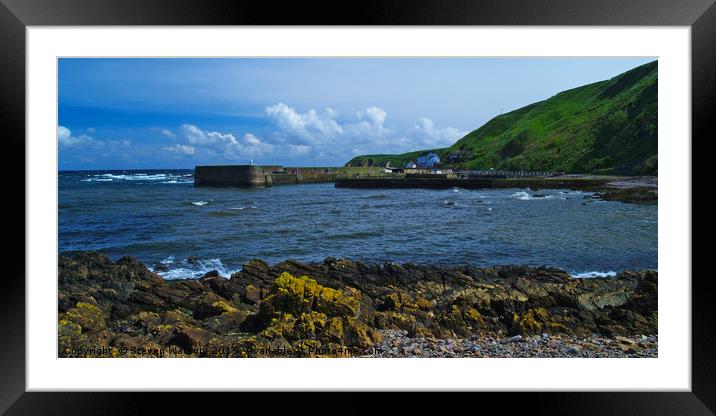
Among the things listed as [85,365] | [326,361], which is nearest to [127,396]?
[85,365]

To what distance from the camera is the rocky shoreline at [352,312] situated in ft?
12.0

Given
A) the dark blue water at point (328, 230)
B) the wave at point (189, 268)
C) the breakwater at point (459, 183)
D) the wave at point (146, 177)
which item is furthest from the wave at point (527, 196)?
the wave at point (146, 177)

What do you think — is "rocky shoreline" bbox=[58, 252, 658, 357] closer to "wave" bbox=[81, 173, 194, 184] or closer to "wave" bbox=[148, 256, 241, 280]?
"wave" bbox=[148, 256, 241, 280]

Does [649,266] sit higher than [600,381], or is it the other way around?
[649,266]

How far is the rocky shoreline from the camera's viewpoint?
3666 mm

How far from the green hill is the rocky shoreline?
5.44 feet

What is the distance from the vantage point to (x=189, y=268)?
4.71 m

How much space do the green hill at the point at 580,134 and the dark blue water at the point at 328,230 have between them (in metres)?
0.67

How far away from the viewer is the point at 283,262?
15.4ft

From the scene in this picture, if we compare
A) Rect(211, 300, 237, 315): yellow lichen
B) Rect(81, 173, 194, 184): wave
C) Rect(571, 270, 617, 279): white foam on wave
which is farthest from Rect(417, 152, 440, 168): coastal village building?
Rect(211, 300, 237, 315): yellow lichen
